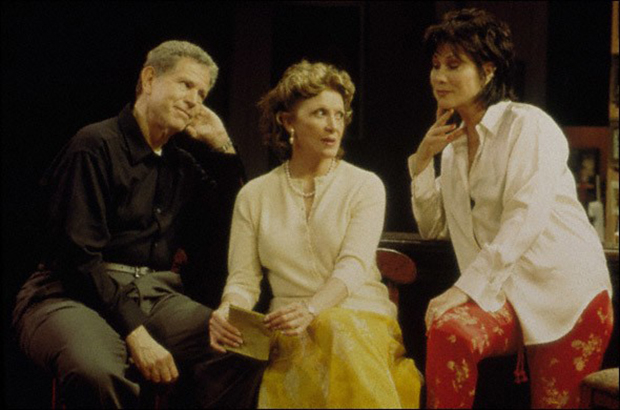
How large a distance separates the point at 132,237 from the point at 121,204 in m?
0.12

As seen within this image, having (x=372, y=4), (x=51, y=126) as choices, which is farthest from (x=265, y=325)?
(x=372, y=4)

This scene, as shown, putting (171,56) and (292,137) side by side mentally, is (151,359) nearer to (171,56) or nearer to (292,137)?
(292,137)

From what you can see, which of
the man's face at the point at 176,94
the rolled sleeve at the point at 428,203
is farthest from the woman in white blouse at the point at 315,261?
the man's face at the point at 176,94

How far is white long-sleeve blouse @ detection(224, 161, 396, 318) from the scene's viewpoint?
2.75 metres

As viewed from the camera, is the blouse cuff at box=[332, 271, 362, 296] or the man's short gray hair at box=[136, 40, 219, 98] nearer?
the blouse cuff at box=[332, 271, 362, 296]

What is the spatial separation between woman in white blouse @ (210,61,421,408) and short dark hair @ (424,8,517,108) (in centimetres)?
36

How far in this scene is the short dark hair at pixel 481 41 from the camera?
2.71m

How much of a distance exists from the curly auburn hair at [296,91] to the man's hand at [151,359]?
31.2 inches

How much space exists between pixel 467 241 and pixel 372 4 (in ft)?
9.41

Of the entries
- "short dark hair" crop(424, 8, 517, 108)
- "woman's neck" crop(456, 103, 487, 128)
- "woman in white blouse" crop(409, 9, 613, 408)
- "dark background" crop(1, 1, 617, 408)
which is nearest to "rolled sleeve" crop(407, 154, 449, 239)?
"woman in white blouse" crop(409, 9, 613, 408)

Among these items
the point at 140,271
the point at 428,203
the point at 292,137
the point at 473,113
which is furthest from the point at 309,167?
the point at 140,271

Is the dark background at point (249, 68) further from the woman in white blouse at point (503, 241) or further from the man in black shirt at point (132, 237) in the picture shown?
the woman in white blouse at point (503, 241)

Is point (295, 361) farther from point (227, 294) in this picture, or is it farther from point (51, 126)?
point (51, 126)

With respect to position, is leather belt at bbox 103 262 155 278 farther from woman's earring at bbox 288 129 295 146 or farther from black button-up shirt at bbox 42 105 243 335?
woman's earring at bbox 288 129 295 146
